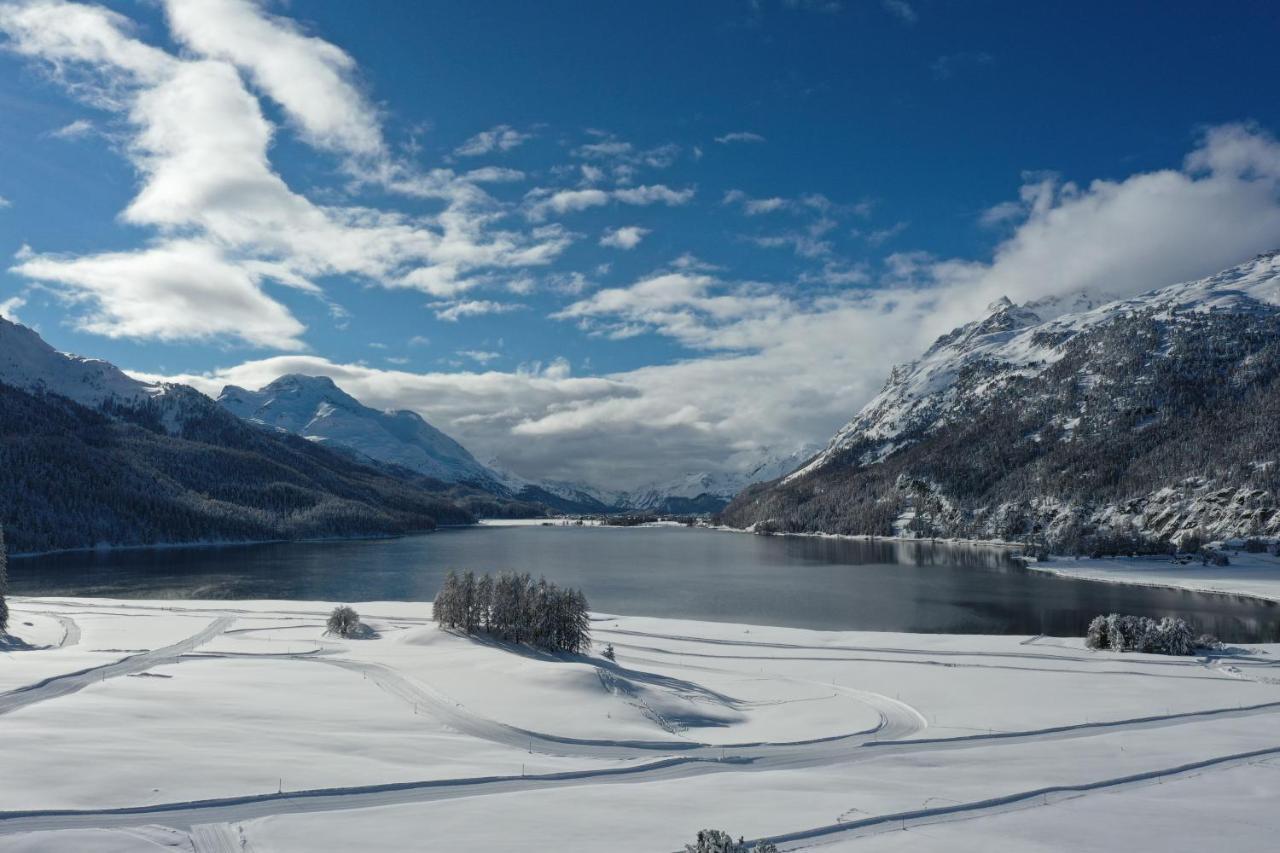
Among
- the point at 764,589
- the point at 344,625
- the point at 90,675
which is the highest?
the point at 90,675

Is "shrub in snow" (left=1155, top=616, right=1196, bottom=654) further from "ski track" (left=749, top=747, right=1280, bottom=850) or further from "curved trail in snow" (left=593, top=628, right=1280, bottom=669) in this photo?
"ski track" (left=749, top=747, right=1280, bottom=850)

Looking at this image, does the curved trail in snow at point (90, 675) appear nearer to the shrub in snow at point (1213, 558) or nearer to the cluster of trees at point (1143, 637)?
the cluster of trees at point (1143, 637)

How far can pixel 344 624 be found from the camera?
8394 centimetres

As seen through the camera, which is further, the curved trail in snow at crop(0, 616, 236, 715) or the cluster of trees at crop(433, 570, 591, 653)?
the cluster of trees at crop(433, 570, 591, 653)

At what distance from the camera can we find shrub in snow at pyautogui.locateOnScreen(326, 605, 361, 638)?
83.2 meters

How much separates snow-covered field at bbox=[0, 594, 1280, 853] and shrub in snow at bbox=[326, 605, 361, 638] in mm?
6457

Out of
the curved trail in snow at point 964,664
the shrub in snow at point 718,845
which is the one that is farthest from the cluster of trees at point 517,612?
the shrub in snow at point 718,845

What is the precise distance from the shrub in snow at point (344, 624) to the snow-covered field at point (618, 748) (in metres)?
6.46

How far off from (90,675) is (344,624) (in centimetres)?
2901

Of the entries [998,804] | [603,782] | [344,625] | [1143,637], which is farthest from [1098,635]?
[344,625]

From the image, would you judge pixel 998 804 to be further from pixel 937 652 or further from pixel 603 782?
pixel 937 652

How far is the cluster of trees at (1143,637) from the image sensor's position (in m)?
79.4

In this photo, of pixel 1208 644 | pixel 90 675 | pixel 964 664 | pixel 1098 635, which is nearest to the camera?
pixel 90 675

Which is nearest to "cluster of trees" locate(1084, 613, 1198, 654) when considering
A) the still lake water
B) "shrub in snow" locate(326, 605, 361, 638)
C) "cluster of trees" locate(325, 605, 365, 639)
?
the still lake water
